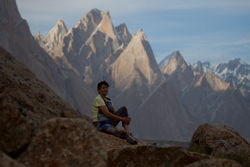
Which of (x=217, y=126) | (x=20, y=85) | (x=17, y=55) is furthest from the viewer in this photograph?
(x=17, y=55)

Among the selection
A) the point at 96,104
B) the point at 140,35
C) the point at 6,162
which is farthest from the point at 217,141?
the point at 140,35

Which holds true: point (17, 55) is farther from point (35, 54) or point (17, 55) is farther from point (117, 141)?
point (117, 141)

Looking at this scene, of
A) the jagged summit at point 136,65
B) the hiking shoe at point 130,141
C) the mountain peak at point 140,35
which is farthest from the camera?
the mountain peak at point 140,35

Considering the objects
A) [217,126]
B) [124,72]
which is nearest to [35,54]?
[124,72]

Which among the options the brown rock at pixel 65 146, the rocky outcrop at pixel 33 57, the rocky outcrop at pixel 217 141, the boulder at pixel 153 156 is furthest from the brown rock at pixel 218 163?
the rocky outcrop at pixel 33 57

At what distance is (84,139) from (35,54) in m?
141

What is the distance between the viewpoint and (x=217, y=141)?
10938 mm

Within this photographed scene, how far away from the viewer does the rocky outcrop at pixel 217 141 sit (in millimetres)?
10306

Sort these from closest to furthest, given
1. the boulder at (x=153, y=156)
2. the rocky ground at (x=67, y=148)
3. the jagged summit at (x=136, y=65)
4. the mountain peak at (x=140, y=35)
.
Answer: the rocky ground at (x=67, y=148)
the boulder at (x=153, y=156)
the jagged summit at (x=136, y=65)
the mountain peak at (x=140, y=35)

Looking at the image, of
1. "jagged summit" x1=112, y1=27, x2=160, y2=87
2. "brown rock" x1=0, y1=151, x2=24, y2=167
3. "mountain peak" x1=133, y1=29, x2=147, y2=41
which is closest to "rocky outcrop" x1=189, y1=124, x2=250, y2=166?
"brown rock" x1=0, y1=151, x2=24, y2=167

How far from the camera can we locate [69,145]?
23.0 feet

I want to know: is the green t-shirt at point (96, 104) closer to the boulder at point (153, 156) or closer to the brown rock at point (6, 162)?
the boulder at point (153, 156)

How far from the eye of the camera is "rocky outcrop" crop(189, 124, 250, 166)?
33.8 feet

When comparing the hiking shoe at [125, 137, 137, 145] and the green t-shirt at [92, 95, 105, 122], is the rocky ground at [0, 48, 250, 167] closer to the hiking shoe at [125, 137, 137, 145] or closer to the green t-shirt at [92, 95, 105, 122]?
the hiking shoe at [125, 137, 137, 145]
